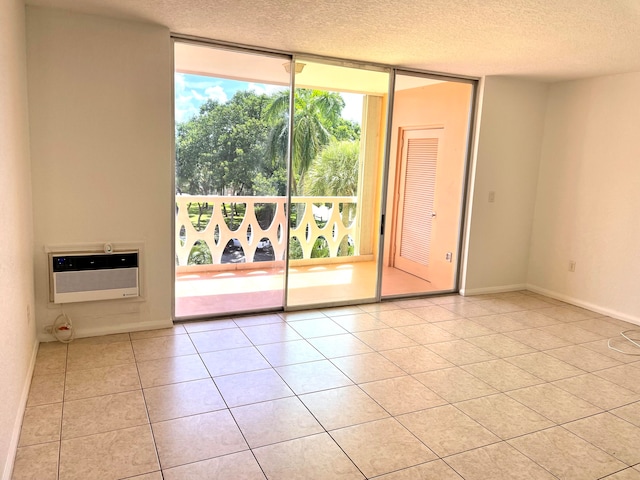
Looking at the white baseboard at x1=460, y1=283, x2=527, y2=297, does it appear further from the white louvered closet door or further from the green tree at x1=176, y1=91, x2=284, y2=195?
the green tree at x1=176, y1=91, x2=284, y2=195

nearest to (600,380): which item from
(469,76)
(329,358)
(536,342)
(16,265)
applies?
(536,342)

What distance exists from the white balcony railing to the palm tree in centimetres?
35

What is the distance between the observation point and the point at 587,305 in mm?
4707

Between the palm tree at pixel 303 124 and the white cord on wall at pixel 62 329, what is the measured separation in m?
2.10

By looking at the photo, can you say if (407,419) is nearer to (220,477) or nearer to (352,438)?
(352,438)

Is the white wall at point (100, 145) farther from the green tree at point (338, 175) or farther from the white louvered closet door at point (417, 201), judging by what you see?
the white louvered closet door at point (417, 201)

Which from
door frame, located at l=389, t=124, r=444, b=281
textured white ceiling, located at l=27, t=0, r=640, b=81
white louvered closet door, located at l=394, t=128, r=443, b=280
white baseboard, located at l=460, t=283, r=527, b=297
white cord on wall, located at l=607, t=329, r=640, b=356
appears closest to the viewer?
textured white ceiling, located at l=27, t=0, r=640, b=81

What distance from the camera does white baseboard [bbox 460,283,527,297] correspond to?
5043 mm

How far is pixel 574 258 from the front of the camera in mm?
4812

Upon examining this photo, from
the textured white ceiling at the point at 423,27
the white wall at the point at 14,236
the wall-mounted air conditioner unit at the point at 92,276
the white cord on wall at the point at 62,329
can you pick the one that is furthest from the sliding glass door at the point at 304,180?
the white wall at the point at 14,236

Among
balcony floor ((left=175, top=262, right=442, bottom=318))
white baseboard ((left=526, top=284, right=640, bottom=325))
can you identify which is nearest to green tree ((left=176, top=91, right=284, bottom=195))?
balcony floor ((left=175, top=262, right=442, bottom=318))

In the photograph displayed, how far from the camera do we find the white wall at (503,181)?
482cm

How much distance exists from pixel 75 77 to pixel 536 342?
4040 mm

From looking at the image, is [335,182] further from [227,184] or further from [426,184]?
[426,184]
